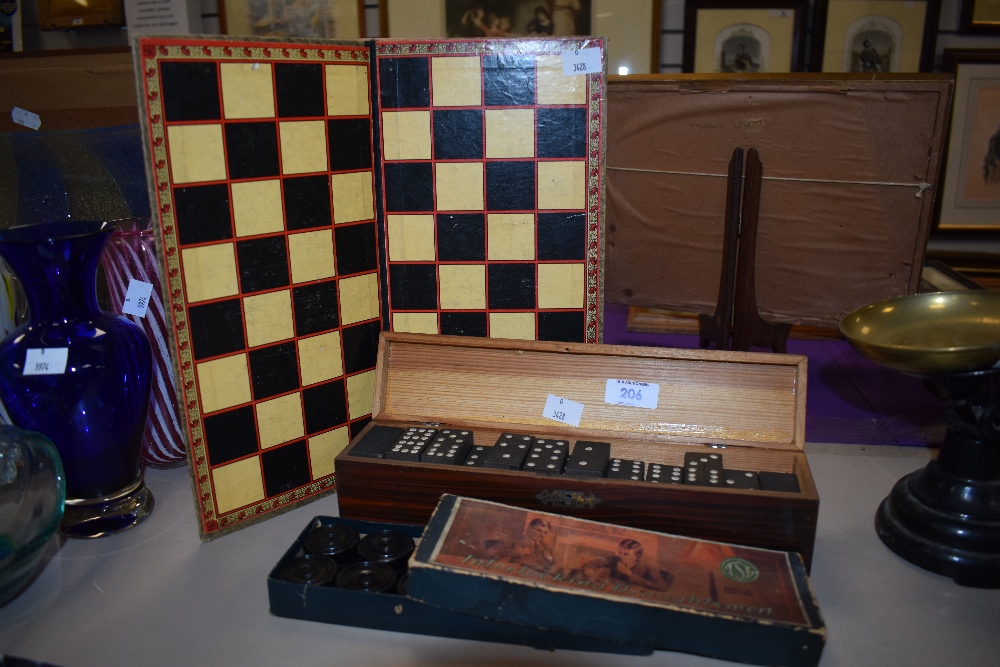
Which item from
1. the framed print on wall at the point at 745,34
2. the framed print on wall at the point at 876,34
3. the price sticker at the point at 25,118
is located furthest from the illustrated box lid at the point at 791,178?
the price sticker at the point at 25,118

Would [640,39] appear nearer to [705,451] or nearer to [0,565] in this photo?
[705,451]

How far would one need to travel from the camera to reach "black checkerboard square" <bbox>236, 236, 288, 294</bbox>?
1.39 meters

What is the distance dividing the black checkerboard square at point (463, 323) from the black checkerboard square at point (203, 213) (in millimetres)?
502

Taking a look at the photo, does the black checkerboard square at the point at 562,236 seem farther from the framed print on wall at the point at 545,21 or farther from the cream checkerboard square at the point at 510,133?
the framed print on wall at the point at 545,21

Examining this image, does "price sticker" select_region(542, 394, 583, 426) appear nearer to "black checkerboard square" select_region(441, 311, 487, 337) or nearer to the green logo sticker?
"black checkerboard square" select_region(441, 311, 487, 337)

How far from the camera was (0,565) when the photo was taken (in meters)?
1.18

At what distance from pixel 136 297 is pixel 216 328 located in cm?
30

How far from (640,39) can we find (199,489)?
221cm

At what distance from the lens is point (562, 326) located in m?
1.64

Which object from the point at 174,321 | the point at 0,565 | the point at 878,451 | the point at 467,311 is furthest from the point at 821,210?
the point at 0,565

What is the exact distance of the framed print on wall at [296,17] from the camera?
2.92 m

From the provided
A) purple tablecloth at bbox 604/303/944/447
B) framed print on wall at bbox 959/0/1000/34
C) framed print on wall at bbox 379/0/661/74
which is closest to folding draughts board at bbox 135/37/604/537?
purple tablecloth at bbox 604/303/944/447

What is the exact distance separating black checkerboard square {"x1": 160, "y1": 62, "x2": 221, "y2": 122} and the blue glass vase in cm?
28

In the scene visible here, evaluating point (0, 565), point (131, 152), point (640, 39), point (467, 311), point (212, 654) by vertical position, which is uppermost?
point (640, 39)
